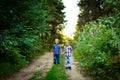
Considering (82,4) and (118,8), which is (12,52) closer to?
(118,8)

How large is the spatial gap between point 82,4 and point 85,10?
97cm

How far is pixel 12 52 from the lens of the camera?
1452 centimetres

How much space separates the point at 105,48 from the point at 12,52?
516 centimetres

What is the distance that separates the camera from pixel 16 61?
56.7 ft

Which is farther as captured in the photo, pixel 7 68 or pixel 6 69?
pixel 7 68

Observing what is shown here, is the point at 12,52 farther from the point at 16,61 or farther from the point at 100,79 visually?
the point at 100,79

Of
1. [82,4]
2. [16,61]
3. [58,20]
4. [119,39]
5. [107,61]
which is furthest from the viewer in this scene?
[58,20]

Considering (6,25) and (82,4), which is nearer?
(6,25)

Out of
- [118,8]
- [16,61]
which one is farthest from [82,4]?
[118,8]

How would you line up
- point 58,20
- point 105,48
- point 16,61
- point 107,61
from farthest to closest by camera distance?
point 58,20, point 16,61, point 105,48, point 107,61

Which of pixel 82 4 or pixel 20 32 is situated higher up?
pixel 82 4

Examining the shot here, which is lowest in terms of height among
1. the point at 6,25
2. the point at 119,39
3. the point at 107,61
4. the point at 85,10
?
the point at 107,61

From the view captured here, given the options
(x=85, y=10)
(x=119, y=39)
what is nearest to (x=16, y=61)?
(x=119, y=39)

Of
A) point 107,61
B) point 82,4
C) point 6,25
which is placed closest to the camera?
point 107,61
